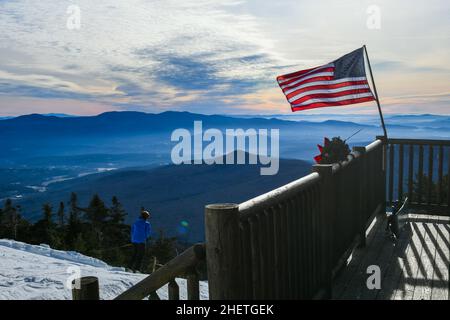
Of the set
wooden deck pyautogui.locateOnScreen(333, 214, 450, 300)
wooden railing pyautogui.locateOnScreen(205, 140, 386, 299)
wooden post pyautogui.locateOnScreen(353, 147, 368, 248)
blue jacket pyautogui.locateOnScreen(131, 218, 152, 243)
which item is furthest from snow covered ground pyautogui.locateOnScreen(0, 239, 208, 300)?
wooden railing pyautogui.locateOnScreen(205, 140, 386, 299)

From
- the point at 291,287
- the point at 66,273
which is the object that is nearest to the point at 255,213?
the point at 291,287

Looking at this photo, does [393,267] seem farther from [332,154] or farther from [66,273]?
[66,273]

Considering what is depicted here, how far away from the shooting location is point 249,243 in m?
2.84

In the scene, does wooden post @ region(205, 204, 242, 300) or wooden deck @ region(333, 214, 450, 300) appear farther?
wooden deck @ region(333, 214, 450, 300)

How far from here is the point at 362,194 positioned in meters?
6.23

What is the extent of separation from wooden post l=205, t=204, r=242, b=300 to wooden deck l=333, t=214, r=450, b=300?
2.28 metres

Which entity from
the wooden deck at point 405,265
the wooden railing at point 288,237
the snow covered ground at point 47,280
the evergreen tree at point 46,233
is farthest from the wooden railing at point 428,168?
the evergreen tree at point 46,233

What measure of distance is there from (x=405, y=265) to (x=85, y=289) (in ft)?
12.7

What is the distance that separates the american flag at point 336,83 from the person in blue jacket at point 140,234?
21.8ft

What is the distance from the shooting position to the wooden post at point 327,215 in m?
4.32

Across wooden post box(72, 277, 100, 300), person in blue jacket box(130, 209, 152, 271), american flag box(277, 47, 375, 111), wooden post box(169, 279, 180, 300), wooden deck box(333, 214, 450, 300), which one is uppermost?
american flag box(277, 47, 375, 111)

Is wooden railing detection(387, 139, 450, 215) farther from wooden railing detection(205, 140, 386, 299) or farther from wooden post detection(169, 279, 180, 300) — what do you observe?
wooden post detection(169, 279, 180, 300)

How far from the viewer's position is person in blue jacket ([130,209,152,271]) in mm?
12289

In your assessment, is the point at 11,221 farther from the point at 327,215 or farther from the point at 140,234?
the point at 327,215
